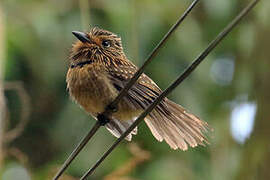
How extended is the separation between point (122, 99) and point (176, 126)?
0.93 feet

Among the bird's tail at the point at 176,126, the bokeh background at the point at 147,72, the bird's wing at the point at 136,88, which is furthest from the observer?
the bokeh background at the point at 147,72

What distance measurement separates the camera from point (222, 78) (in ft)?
20.6

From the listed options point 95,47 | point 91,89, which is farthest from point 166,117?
point 95,47

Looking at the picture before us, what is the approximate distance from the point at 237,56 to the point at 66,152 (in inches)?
67.6

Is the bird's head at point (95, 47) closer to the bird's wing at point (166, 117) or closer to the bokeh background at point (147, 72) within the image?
the bird's wing at point (166, 117)

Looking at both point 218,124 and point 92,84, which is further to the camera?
point 218,124

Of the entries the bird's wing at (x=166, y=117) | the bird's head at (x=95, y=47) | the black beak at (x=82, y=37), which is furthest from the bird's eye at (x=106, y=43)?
the bird's wing at (x=166, y=117)

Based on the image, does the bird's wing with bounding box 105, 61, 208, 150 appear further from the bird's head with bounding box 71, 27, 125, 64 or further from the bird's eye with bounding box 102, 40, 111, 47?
the bird's eye with bounding box 102, 40, 111, 47

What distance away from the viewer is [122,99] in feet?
10.4

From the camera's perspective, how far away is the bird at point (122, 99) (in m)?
3.11

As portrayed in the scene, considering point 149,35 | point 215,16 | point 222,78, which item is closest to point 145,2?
point 149,35

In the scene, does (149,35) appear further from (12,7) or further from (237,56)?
(12,7)

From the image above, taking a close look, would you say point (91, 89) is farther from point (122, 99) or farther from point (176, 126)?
point (176, 126)

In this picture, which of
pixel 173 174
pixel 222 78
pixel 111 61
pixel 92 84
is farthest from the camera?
pixel 222 78
